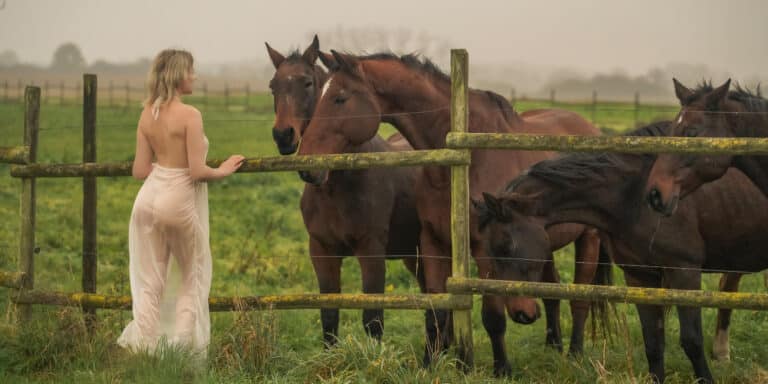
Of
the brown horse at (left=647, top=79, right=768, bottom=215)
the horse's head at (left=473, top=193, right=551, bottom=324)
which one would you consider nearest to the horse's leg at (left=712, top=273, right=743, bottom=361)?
the brown horse at (left=647, top=79, right=768, bottom=215)

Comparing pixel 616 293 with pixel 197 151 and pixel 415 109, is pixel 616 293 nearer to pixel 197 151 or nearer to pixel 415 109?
pixel 415 109

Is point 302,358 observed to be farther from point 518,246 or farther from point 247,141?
point 247,141

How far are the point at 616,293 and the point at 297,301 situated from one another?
2.06m

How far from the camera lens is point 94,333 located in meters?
6.34

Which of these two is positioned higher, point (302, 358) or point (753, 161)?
point (753, 161)

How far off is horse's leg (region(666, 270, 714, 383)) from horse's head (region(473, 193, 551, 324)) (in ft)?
3.10

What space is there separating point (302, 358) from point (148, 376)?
1.08 m

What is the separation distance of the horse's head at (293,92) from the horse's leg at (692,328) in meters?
2.98

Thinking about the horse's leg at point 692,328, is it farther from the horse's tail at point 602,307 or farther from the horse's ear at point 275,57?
the horse's ear at point 275,57

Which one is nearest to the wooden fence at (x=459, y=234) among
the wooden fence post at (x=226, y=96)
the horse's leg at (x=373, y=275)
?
the horse's leg at (x=373, y=275)

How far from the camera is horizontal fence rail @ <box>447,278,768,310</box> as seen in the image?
5.28 m

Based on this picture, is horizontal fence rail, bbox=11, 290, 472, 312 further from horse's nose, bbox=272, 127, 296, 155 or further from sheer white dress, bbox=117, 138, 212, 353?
horse's nose, bbox=272, 127, 296, 155

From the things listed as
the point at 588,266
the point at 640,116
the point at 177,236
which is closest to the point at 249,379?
the point at 177,236

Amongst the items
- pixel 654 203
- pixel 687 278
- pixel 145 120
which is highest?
pixel 145 120
